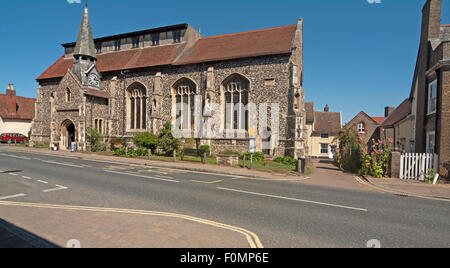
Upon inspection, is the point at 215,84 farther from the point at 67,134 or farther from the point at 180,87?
the point at 67,134

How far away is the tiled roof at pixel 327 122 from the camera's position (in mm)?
37625

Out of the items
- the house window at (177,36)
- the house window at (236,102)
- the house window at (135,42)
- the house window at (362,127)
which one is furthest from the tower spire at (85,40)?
the house window at (362,127)

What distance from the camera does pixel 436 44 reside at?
14344mm

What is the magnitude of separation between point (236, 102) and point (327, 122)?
23047 mm

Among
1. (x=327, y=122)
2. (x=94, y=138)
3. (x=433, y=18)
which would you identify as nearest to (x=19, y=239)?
(x=433, y=18)

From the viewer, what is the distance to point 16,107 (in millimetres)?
41219

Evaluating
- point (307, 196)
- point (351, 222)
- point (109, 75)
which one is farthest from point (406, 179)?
point (109, 75)

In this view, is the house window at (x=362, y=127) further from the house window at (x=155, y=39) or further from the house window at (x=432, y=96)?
the house window at (x=155, y=39)

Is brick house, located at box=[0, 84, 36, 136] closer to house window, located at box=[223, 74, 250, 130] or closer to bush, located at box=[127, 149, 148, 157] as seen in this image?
bush, located at box=[127, 149, 148, 157]

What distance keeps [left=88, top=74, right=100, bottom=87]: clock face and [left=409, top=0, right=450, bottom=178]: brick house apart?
30834mm

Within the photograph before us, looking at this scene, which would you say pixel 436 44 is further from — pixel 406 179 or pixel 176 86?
pixel 176 86
